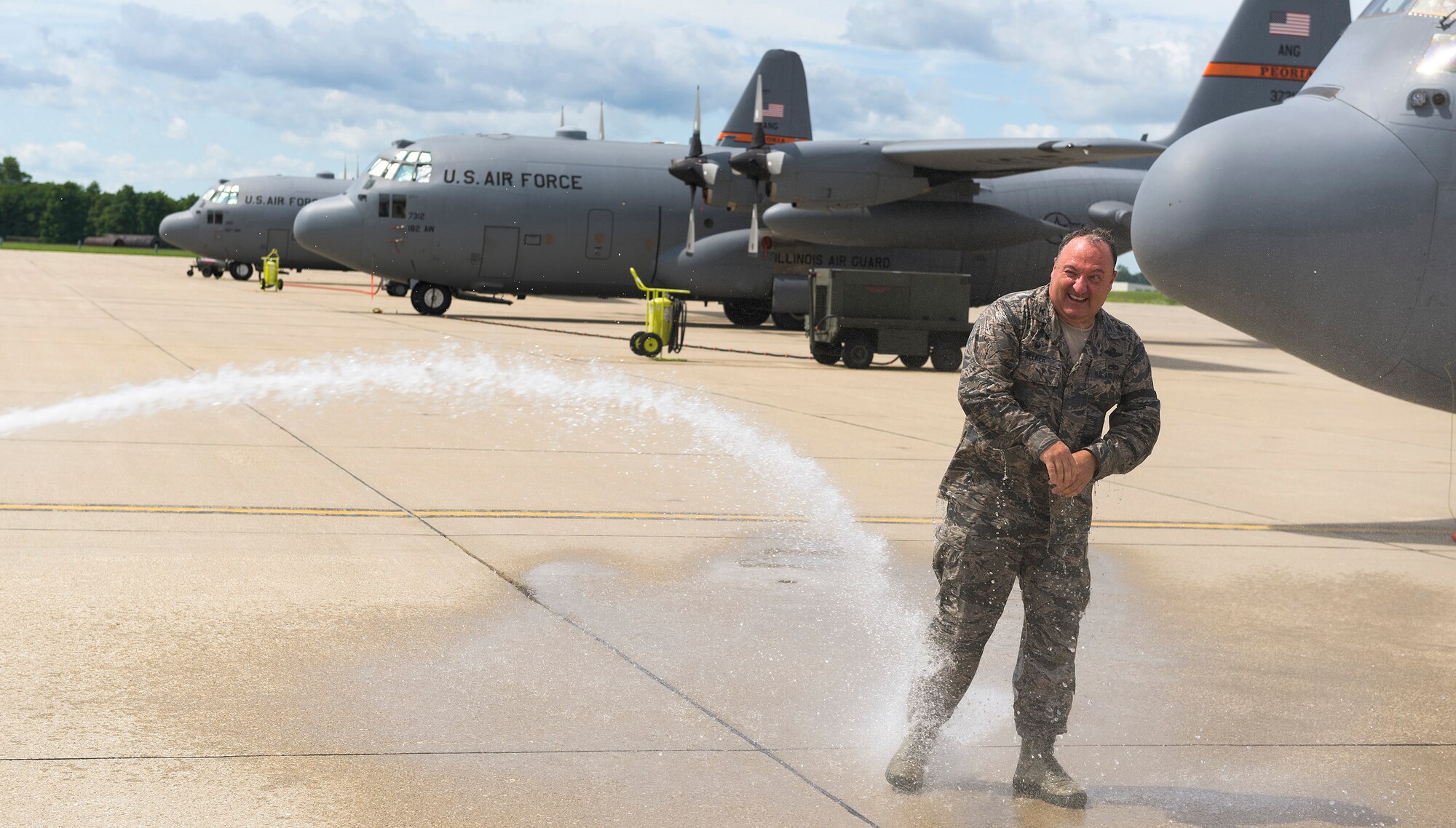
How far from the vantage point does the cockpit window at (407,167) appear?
29.6 m

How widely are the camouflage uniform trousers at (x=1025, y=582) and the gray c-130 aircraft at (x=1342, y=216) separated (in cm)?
371

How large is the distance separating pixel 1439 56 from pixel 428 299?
2616cm

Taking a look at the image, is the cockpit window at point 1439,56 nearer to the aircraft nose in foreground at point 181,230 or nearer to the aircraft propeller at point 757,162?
the aircraft propeller at point 757,162

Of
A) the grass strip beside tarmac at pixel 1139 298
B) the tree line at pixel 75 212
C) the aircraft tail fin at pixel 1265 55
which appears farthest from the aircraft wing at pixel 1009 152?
the tree line at pixel 75 212

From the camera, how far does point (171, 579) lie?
22.3 feet

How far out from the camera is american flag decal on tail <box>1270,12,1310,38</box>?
2777 centimetres

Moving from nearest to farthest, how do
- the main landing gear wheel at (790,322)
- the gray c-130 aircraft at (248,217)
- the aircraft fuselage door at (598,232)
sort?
the aircraft fuselage door at (598,232)
the main landing gear wheel at (790,322)
the gray c-130 aircraft at (248,217)

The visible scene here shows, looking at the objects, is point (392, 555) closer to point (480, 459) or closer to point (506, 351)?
point (480, 459)

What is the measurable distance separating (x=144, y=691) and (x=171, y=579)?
185 centimetres

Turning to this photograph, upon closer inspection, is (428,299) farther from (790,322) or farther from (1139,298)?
(1139,298)

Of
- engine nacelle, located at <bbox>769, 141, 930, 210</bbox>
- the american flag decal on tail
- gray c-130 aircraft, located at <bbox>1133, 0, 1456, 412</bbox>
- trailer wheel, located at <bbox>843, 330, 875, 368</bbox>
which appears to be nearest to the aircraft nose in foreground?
engine nacelle, located at <bbox>769, 141, 930, 210</bbox>

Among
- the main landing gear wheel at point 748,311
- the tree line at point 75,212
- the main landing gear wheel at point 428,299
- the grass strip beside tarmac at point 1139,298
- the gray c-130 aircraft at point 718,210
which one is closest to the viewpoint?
the gray c-130 aircraft at point 718,210

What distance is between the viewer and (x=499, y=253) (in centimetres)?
2972

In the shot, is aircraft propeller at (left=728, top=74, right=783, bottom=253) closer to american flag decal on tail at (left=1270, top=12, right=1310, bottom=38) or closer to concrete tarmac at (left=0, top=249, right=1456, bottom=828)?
american flag decal on tail at (left=1270, top=12, right=1310, bottom=38)
